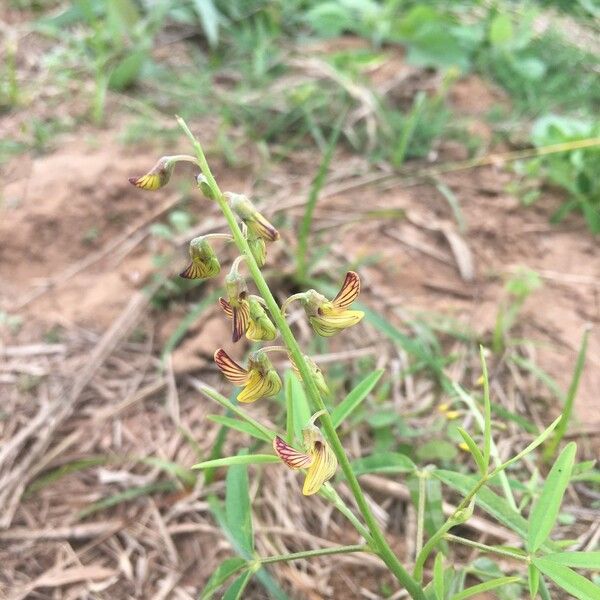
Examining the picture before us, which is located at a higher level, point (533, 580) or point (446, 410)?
point (533, 580)

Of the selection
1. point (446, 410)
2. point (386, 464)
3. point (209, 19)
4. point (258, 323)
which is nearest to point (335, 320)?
point (258, 323)

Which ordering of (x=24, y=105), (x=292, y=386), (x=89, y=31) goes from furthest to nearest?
(x=89, y=31)
(x=24, y=105)
(x=292, y=386)

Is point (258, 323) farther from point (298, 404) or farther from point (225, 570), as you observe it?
point (225, 570)

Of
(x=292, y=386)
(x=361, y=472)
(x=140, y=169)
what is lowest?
(x=140, y=169)

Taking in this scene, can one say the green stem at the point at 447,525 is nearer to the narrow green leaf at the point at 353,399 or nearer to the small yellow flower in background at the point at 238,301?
the narrow green leaf at the point at 353,399

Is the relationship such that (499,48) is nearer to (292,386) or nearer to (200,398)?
(200,398)

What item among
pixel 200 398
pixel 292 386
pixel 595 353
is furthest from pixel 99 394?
pixel 595 353
